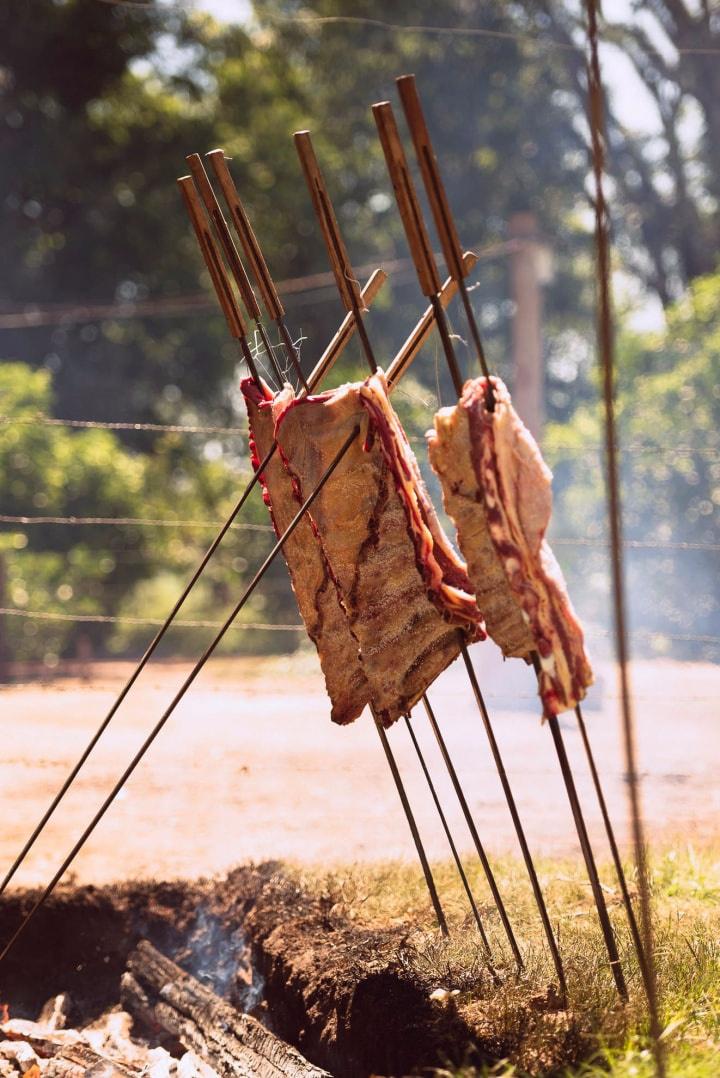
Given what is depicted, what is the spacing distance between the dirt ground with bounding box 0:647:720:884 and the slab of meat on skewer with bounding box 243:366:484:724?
2174mm

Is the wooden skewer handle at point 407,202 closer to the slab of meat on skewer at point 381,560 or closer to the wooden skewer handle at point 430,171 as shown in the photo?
the wooden skewer handle at point 430,171

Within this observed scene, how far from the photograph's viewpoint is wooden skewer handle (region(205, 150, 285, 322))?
351 centimetres

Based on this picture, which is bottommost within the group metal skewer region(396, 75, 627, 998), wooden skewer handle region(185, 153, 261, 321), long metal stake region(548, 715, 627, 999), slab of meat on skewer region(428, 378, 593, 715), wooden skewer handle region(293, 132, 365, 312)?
long metal stake region(548, 715, 627, 999)

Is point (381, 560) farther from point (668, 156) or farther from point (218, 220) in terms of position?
point (668, 156)

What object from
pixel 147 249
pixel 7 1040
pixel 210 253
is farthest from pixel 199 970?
pixel 147 249

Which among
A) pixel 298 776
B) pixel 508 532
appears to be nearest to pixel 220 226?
pixel 508 532

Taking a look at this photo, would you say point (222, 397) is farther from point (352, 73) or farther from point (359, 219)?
point (352, 73)

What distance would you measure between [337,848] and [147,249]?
1484 centimetres

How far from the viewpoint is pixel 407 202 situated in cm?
301

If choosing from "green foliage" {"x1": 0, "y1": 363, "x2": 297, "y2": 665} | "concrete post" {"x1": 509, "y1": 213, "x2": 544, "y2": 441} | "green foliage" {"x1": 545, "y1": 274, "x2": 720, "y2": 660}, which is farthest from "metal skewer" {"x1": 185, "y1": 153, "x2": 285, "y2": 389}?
"green foliage" {"x1": 545, "y1": 274, "x2": 720, "y2": 660}

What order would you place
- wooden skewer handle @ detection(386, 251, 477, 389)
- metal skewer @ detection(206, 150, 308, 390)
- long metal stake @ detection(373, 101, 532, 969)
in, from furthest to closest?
metal skewer @ detection(206, 150, 308, 390)
wooden skewer handle @ detection(386, 251, 477, 389)
long metal stake @ detection(373, 101, 532, 969)

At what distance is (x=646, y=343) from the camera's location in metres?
17.0

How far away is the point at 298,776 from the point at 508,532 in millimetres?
4842

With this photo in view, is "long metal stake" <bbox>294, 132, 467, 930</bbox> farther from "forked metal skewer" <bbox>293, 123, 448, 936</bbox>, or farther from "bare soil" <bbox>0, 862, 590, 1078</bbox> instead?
"bare soil" <bbox>0, 862, 590, 1078</bbox>
